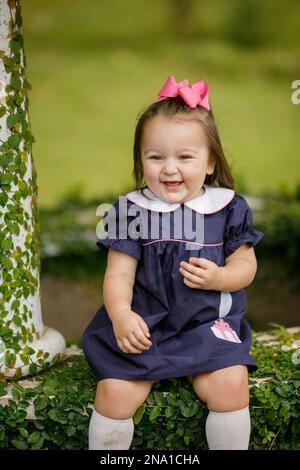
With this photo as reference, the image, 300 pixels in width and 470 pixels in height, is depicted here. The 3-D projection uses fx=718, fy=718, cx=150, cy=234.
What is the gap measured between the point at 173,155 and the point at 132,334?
2.11 feet

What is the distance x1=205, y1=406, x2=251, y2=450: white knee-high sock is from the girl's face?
769 millimetres

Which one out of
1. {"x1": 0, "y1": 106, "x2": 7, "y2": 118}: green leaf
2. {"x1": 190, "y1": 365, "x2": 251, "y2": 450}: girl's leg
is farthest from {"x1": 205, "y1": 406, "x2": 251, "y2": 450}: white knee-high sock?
{"x1": 0, "y1": 106, "x2": 7, "y2": 118}: green leaf

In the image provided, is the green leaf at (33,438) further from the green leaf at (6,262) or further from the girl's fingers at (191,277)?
the girl's fingers at (191,277)

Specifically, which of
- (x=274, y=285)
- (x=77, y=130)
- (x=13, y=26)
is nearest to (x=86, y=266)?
(x=274, y=285)

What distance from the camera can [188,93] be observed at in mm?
2557

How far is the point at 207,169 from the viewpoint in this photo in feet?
8.82

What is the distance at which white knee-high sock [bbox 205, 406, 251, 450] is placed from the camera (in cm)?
235

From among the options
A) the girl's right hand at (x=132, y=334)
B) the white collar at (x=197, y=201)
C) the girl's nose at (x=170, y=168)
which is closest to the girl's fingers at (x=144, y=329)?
the girl's right hand at (x=132, y=334)

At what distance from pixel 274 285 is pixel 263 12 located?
378cm

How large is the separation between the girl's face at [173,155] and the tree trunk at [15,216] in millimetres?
532

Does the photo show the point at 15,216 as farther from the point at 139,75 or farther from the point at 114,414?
the point at 139,75

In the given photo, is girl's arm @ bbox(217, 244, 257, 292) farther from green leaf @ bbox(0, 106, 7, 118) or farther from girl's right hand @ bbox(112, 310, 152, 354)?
green leaf @ bbox(0, 106, 7, 118)

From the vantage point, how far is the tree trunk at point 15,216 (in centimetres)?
274

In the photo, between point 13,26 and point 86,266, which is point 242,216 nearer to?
point 13,26
